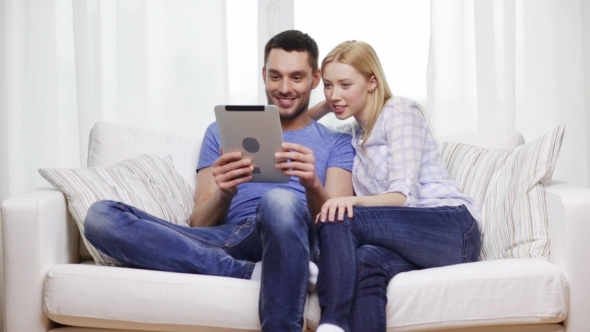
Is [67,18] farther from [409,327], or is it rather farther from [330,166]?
[409,327]

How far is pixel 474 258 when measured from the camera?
1971mm

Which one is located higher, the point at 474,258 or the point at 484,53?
the point at 484,53

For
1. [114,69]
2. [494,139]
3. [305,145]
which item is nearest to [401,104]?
[305,145]

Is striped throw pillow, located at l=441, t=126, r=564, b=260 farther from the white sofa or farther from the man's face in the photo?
the man's face

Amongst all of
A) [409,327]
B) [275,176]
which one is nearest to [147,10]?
[275,176]

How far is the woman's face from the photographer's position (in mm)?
2131

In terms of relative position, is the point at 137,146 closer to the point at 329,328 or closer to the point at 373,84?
the point at 373,84

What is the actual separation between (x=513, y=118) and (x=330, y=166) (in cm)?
113

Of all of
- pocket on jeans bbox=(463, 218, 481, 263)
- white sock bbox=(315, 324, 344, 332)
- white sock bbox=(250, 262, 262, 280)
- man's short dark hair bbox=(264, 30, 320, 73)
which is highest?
man's short dark hair bbox=(264, 30, 320, 73)

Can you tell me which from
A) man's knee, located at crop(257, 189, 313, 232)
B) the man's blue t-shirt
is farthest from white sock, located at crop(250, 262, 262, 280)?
the man's blue t-shirt

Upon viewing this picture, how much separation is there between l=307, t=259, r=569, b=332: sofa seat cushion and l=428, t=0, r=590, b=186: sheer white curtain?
138cm

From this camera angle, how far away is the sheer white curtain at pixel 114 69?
3.07 meters

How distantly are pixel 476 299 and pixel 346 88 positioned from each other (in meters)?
0.75

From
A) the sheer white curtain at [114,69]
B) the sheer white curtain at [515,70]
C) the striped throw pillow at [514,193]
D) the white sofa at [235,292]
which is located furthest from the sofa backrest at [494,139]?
the sheer white curtain at [114,69]
